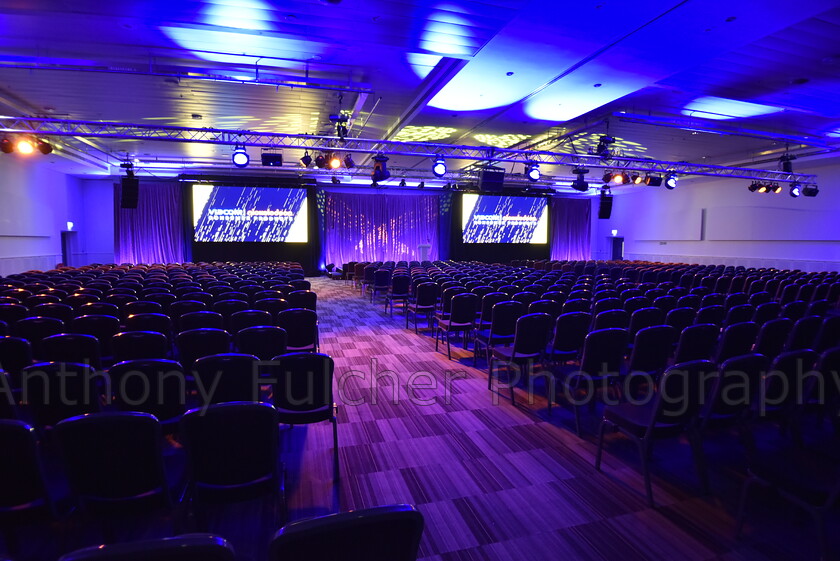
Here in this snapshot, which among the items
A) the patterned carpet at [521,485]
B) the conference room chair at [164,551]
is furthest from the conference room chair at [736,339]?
the conference room chair at [164,551]

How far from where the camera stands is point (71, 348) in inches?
154

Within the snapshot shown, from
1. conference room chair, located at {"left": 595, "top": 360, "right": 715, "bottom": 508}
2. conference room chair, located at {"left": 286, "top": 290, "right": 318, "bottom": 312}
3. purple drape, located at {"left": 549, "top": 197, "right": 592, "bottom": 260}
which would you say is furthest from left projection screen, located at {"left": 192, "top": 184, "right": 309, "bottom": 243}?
conference room chair, located at {"left": 595, "top": 360, "right": 715, "bottom": 508}

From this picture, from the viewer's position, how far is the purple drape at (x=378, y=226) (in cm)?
2178

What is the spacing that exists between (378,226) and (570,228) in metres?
11.5

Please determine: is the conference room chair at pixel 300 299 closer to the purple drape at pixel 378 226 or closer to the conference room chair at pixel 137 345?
the conference room chair at pixel 137 345

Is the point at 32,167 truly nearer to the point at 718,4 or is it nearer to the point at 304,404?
the point at 304,404

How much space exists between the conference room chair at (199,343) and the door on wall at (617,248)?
79.8 ft

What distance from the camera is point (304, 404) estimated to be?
3.31 m

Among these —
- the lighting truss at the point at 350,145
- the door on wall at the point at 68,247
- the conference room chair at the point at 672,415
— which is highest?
the lighting truss at the point at 350,145

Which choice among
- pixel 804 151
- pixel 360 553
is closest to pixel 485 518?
pixel 360 553

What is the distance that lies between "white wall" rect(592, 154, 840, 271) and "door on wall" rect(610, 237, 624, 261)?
2.12 ft

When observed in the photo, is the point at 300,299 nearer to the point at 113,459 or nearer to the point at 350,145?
the point at 113,459

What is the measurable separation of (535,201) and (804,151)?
11396mm

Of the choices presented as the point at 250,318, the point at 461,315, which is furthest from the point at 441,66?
the point at 250,318
